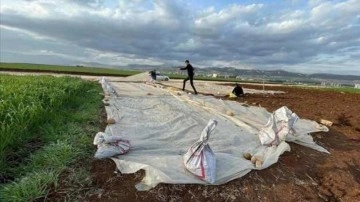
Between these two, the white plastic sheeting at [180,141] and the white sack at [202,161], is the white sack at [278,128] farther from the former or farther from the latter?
the white sack at [202,161]

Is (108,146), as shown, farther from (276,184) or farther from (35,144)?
(276,184)

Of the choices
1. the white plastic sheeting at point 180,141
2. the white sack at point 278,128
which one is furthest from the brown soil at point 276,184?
the white sack at point 278,128

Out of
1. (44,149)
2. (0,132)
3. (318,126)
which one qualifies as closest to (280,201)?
(44,149)

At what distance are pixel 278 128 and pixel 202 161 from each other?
2.13 meters

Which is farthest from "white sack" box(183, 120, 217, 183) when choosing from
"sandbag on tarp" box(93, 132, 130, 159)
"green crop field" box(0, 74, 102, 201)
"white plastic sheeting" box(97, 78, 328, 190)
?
"green crop field" box(0, 74, 102, 201)

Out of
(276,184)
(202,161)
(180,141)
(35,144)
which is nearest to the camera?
(202,161)

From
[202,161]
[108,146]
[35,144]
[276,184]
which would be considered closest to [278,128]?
[276,184]

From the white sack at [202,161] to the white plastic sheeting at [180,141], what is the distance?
0.26 ft

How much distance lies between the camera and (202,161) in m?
3.62

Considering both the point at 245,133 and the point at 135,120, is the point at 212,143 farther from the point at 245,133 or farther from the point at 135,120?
the point at 135,120

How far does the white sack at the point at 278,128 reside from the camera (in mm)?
5117

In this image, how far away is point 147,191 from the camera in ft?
11.1

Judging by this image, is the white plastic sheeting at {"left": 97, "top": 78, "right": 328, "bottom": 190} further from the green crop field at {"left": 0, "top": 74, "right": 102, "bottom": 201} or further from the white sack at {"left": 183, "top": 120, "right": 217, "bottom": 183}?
the green crop field at {"left": 0, "top": 74, "right": 102, "bottom": 201}

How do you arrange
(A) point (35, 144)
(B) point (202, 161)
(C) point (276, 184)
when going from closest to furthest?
(B) point (202, 161) → (C) point (276, 184) → (A) point (35, 144)
